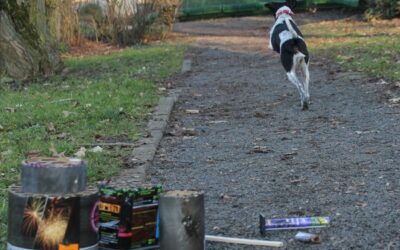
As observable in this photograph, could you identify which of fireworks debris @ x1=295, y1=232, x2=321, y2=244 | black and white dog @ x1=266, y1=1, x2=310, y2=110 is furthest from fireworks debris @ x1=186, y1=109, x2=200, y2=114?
fireworks debris @ x1=295, y1=232, x2=321, y2=244

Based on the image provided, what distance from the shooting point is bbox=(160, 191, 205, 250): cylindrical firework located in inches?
140

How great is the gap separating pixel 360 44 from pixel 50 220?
472 inches

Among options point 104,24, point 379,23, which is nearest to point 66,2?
point 104,24

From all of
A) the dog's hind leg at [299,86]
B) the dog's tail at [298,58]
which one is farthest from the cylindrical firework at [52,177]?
the dog's tail at [298,58]

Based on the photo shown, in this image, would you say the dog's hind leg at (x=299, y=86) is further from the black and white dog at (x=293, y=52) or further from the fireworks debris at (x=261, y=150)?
the fireworks debris at (x=261, y=150)

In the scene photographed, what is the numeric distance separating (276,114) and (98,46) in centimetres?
1027

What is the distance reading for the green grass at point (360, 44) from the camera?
11383 mm

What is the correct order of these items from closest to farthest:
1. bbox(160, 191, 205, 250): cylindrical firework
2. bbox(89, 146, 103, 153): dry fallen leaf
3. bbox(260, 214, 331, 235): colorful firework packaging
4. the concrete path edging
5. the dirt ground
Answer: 1. bbox(160, 191, 205, 250): cylindrical firework
2. bbox(260, 214, 331, 235): colorful firework packaging
3. the dirt ground
4. the concrete path edging
5. bbox(89, 146, 103, 153): dry fallen leaf

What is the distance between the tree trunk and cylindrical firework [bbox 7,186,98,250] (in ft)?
30.0

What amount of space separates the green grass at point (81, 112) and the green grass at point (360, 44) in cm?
298

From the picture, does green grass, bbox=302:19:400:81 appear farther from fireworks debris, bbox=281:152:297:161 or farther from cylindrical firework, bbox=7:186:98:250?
cylindrical firework, bbox=7:186:98:250

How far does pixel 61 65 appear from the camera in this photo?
13.1 metres

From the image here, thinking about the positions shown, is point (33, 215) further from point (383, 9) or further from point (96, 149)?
→ point (383, 9)

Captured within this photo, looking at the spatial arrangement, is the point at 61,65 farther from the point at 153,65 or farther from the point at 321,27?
the point at 321,27
